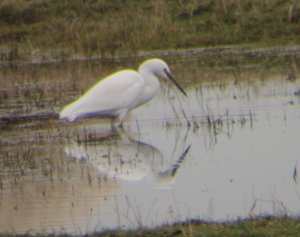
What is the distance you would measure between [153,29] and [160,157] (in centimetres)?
944

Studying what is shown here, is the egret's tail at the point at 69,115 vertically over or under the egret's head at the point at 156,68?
under

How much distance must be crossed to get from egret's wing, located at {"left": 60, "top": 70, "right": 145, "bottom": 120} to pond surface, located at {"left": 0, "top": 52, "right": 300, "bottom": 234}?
252 mm

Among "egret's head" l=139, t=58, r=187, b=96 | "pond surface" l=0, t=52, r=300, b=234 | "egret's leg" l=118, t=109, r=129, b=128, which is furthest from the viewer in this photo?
"egret's head" l=139, t=58, r=187, b=96

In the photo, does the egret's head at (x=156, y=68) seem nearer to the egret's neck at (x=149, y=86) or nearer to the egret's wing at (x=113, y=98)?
Result: the egret's neck at (x=149, y=86)

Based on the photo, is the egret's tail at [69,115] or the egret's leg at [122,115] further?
the egret's leg at [122,115]

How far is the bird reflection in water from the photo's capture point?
9.25 m

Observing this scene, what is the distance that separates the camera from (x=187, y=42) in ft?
63.4

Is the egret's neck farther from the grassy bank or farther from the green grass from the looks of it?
the grassy bank

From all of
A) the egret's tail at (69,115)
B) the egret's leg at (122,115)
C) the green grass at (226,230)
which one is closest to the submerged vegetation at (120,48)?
the egret's tail at (69,115)

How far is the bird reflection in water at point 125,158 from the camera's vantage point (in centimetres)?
925

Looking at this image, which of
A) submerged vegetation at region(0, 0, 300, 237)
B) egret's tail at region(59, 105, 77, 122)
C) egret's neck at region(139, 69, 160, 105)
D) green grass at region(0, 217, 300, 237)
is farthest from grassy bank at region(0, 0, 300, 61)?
green grass at region(0, 217, 300, 237)

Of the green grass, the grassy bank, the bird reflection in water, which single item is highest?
the grassy bank

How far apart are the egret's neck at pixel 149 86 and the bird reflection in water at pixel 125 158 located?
844 mm

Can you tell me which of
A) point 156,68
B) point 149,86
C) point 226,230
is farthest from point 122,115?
point 226,230
